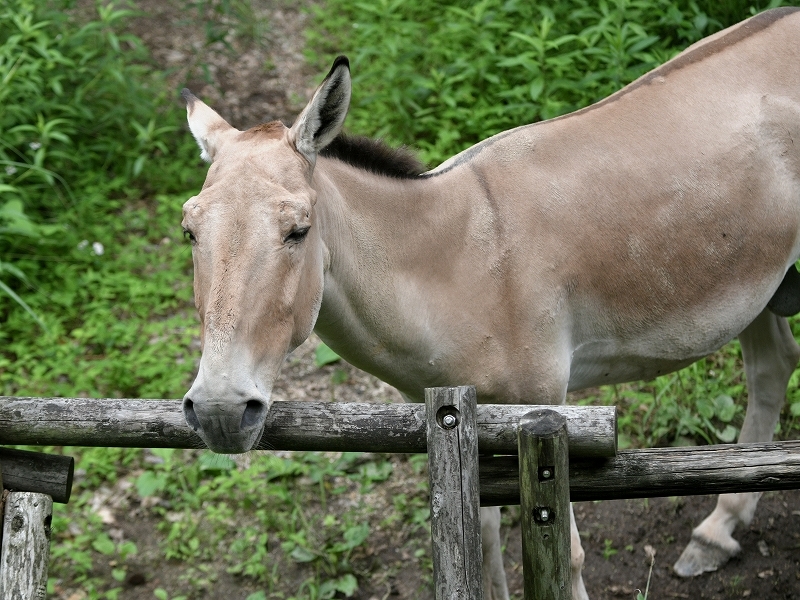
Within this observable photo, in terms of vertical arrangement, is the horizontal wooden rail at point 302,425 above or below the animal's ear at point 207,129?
below

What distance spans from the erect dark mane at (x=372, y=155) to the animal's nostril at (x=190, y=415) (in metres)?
1.18

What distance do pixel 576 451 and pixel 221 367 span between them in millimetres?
1192

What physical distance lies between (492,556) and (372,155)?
189 cm

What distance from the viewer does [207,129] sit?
3006mm

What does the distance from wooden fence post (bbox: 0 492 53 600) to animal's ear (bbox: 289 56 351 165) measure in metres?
1.54

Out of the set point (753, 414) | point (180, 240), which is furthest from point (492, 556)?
point (180, 240)

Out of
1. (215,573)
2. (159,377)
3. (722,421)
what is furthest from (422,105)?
(215,573)

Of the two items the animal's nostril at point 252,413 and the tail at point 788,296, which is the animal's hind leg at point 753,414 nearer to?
the tail at point 788,296

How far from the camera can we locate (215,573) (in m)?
4.53

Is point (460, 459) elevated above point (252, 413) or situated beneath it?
situated beneath

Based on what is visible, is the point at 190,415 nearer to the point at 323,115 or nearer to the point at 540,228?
the point at 323,115

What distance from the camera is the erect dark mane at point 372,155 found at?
316 cm

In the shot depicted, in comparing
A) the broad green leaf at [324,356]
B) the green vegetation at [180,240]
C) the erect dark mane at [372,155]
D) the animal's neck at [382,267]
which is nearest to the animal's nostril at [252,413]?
the animal's neck at [382,267]

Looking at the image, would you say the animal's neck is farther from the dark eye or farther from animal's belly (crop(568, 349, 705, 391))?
animal's belly (crop(568, 349, 705, 391))
